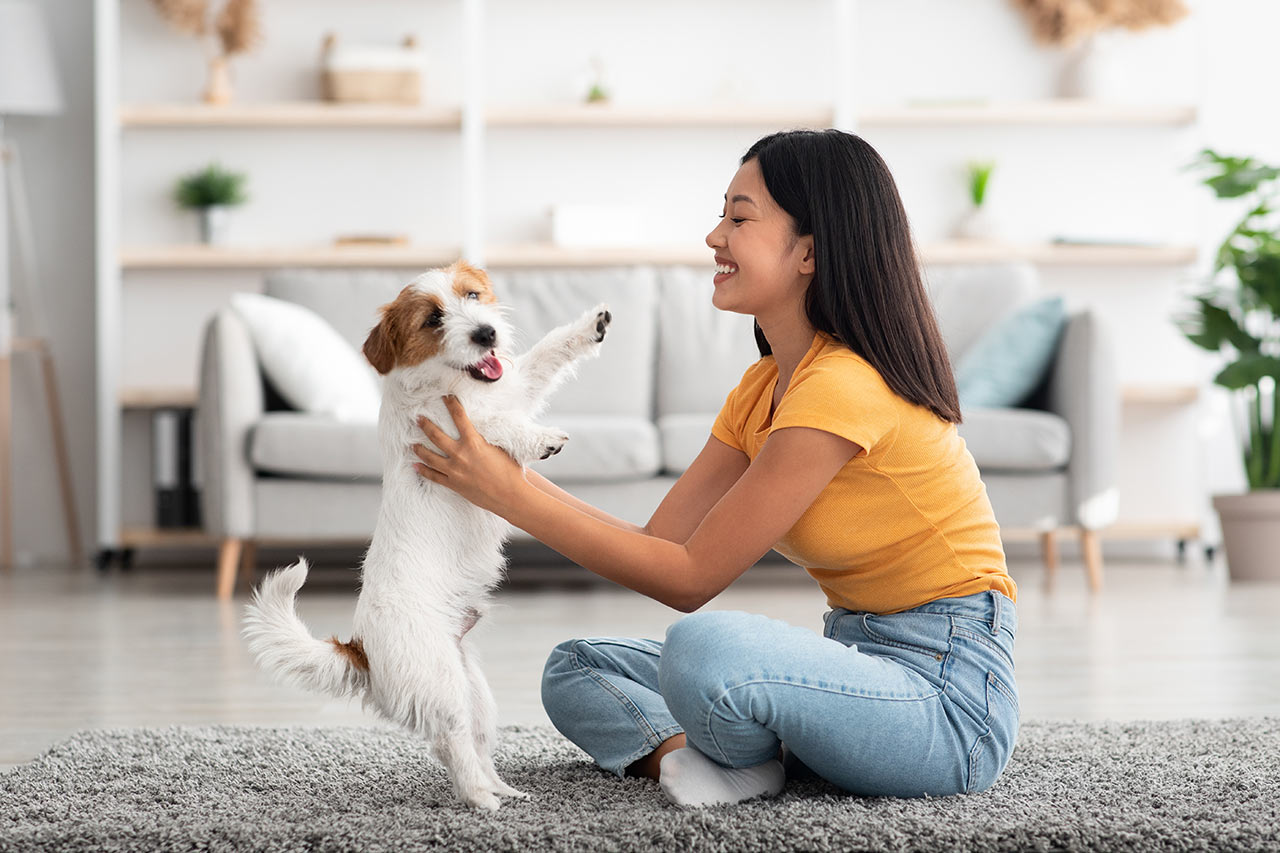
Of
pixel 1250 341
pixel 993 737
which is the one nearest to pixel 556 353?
pixel 993 737

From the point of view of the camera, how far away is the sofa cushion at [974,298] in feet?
13.9

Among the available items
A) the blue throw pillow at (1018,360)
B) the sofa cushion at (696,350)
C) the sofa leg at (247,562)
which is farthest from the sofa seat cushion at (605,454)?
the sofa leg at (247,562)

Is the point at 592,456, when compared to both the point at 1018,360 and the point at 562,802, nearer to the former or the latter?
the point at 1018,360

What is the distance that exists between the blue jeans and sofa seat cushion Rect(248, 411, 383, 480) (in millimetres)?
2282

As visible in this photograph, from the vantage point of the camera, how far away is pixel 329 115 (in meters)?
4.64

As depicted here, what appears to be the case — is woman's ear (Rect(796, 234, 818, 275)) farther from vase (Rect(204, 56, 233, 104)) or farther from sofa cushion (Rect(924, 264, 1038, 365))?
vase (Rect(204, 56, 233, 104))

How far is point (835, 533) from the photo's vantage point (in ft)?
4.66

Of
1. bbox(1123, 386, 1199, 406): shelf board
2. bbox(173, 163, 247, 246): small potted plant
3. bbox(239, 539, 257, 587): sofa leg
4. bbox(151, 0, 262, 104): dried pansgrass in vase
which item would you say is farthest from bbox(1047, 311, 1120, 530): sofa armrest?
bbox(151, 0, 262, 104): dried pansgrass in vase

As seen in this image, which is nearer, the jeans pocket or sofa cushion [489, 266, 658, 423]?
the jeans pocket

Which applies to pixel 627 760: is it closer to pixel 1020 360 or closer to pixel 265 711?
pixel 265 711

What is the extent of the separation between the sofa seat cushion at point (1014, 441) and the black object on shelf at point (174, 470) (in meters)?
2.66

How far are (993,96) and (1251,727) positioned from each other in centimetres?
365

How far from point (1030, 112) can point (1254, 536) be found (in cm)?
180

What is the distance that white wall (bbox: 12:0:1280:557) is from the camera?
15.9ft
